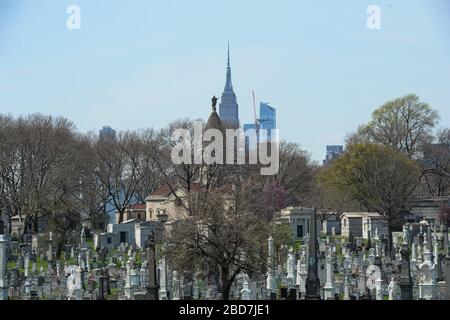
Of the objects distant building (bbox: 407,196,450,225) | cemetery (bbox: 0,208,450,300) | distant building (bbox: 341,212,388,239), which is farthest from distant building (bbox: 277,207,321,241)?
distant building (bbox: 407,196,450,225)

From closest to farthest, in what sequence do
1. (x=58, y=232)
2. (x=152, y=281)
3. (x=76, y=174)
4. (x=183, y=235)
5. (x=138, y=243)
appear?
1. (x=152, y=281)
2. (x=183, y=235)
3. (x=58, y=232)
4. (x=138, y=243)
5. (x=76, y=174)

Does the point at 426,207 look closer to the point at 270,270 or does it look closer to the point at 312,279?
the point at 270,270

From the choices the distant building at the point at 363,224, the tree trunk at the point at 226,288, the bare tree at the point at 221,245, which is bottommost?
the tree trunk at the point at 226,288

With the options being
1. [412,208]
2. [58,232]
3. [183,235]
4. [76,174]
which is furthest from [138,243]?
[183,235]

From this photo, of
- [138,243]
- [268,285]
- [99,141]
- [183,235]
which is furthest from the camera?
[99,141]

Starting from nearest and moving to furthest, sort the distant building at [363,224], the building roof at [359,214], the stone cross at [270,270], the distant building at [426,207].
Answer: the stone cross at [270,270] < the distant building at [363,224] < the building roof at [359,214] < the distant building at [426,207]

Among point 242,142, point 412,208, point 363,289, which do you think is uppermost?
point 242,142

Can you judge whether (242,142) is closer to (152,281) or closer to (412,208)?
(412,208)

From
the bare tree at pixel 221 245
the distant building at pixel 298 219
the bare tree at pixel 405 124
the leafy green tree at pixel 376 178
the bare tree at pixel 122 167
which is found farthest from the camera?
the bare tree at pixel 405 124

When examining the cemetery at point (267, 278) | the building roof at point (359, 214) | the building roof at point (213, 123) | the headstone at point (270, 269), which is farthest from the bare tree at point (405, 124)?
the headstone at point (270, 269)

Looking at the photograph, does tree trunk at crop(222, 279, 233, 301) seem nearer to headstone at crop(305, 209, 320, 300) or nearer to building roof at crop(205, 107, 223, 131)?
headstone at crop(305, 209, 320, 300)

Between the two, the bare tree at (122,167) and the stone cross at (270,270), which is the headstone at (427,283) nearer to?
the stone cross at (270,270)

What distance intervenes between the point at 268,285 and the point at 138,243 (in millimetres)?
25022

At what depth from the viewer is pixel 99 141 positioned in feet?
254
